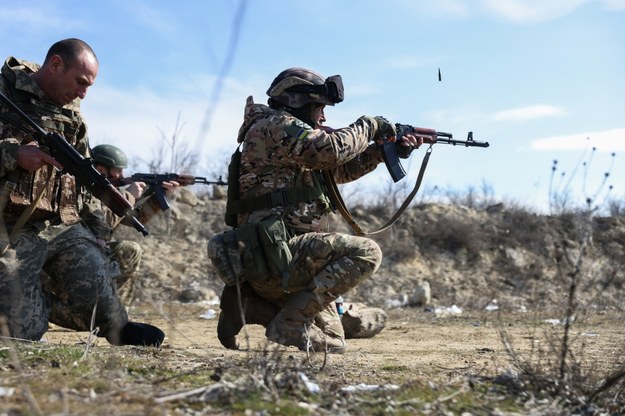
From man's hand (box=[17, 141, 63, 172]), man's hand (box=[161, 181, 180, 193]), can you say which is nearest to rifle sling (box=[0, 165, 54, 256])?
man's hand (box=[17, 141, 63, 172])

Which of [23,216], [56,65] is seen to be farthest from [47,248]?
[56,65]

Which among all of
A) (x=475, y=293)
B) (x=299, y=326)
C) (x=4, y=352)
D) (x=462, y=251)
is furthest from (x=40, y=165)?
(x=462, y=251)

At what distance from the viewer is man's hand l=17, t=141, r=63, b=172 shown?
466 cm

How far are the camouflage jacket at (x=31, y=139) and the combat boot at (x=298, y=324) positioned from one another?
1543mm

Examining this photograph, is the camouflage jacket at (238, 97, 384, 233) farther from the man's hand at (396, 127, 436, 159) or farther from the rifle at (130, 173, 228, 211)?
the rifle at (130, 173, 228, 211)

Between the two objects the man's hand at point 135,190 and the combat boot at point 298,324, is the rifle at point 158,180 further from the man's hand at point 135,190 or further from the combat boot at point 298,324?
the combat boot at point 298,324

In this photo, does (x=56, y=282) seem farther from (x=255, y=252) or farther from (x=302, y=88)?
(x=302, y=88)

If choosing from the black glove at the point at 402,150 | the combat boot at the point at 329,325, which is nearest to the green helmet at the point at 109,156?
the black glove at the point at 402,150

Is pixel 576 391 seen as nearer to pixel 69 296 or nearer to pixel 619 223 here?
pixel 69 296

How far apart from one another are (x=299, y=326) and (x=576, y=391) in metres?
2.12

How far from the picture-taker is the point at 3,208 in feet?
15.5

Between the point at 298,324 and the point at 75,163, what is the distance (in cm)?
173

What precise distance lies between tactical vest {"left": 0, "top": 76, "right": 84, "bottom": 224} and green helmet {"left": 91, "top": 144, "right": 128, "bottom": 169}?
1.79 metres

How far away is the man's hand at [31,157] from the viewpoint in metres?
4.66
